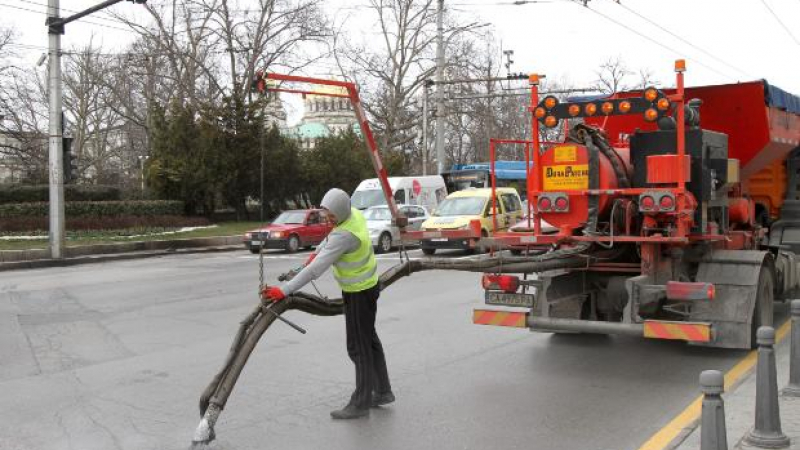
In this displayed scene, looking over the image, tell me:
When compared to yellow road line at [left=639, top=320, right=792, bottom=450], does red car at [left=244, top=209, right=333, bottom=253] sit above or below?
above

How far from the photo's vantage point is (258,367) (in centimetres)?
774

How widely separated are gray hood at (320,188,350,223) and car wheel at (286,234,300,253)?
1896cm

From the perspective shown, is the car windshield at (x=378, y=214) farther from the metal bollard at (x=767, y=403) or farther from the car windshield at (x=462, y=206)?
the metal bollard at (x=767, y=403)

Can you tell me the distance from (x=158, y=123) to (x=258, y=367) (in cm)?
3025

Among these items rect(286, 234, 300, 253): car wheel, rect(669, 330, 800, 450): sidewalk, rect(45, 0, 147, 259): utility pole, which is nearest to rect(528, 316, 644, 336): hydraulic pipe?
rect(669, 330, 800, 450): sidewalk

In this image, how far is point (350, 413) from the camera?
5.92 m

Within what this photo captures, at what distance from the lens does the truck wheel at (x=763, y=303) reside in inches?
306

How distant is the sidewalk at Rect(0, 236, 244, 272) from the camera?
20905mm

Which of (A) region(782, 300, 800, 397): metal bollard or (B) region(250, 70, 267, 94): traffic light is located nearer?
(A) region(782, 300, 800, 397): metal bollard

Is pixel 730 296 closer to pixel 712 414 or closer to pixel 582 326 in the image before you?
pixel 582 326

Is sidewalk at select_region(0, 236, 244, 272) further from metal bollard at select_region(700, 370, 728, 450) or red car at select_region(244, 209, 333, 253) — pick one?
metal bollard at select_region(700, 370, 728, 450)

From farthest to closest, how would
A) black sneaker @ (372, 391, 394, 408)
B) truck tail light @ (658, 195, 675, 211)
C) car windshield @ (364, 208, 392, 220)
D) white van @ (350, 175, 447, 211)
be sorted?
1. white van @ (350, 175, 447, 211)
2. car windshield @ (364, 208, 392, 220)
3. truck tail light @ (658, 195, 675, 211)
4. black sneaker @ (372, 391, 394, 408)

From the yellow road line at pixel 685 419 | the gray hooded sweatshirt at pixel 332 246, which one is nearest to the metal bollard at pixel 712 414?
the yellow road line at pixel 685 419

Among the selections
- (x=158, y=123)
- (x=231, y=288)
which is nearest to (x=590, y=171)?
(x=231, y=288)
